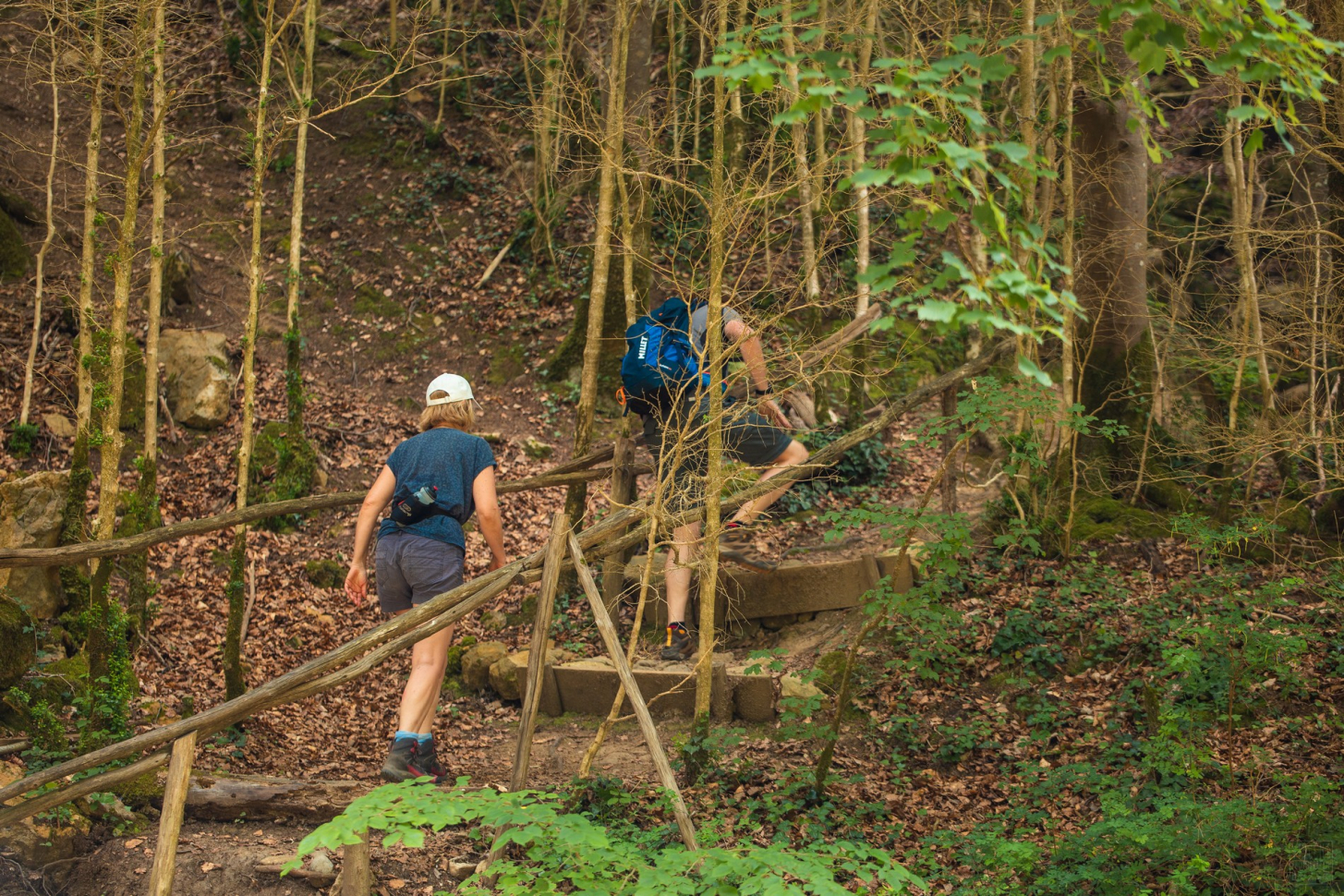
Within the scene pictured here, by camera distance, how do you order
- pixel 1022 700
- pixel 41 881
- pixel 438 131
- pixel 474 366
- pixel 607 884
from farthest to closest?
pixel 438 131, pixel 474 366, pixel 1022 700, pixel 41 881, pixel 607 884

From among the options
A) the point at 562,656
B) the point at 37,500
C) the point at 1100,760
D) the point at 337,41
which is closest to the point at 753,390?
Result: the point at 562,656

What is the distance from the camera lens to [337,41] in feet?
52.4

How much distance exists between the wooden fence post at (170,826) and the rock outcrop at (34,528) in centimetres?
264

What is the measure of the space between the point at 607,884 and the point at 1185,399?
28.6 feet

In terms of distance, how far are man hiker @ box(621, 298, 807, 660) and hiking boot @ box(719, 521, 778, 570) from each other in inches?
Result: 0.5

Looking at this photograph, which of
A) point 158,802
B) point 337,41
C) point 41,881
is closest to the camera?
point 41,881

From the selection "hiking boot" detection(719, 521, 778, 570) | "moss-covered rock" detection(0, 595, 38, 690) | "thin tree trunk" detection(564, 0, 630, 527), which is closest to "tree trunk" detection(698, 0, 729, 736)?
"hiking boot" detection(719, 521, 778, 570)

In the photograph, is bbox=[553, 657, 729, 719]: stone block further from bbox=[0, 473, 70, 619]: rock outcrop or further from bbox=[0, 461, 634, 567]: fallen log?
bbox=[0, 473, 70, 619]: rock outcrop

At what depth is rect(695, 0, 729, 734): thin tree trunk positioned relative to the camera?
428 cm

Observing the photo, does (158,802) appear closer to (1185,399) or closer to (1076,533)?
(1076,533)

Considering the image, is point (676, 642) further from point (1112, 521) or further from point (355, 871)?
point (1112, 521)

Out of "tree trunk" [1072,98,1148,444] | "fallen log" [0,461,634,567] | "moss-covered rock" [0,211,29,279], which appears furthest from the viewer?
"moss-covered rock" [0,211,29,279]

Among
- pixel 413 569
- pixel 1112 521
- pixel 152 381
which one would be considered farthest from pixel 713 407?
pixel 1112 521

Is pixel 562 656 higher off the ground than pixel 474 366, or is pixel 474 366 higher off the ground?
pixel 474 366
